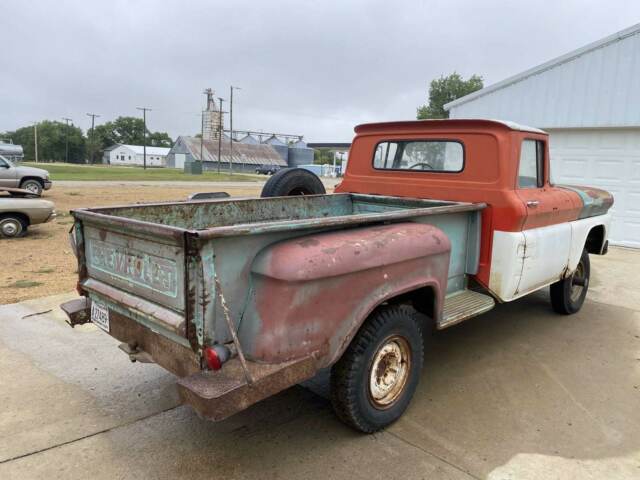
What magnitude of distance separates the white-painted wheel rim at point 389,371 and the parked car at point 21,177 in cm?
1586

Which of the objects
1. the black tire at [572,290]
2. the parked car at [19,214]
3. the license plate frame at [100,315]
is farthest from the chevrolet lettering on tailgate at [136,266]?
the parked car at [19,214]

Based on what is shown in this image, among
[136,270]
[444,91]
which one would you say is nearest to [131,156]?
[444,91]

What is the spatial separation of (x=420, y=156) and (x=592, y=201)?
1.98 meters

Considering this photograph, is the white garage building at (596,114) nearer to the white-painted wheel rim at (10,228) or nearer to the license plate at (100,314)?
the license plate at (100,314)

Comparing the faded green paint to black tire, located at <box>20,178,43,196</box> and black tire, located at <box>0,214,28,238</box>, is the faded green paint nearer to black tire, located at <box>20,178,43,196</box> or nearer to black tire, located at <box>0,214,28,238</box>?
black tire, located at <box>0,214,28,238</box>

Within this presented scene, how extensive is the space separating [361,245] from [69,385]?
7.72 ft

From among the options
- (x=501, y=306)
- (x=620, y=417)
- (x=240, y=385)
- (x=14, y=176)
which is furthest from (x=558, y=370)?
(x=14, y=176)

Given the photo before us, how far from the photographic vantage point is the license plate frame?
2.92m

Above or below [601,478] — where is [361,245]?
above

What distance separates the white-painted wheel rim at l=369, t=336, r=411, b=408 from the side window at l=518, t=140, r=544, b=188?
1897 mm

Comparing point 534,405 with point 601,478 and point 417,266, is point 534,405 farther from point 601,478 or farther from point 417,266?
point 417,266

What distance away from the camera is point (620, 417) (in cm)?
326

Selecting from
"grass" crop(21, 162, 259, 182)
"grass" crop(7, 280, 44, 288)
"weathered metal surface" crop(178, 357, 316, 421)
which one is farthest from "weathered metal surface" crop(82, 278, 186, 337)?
"grass" crop(21, 162, 259, 182)

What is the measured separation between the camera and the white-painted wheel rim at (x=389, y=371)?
9.46ft
